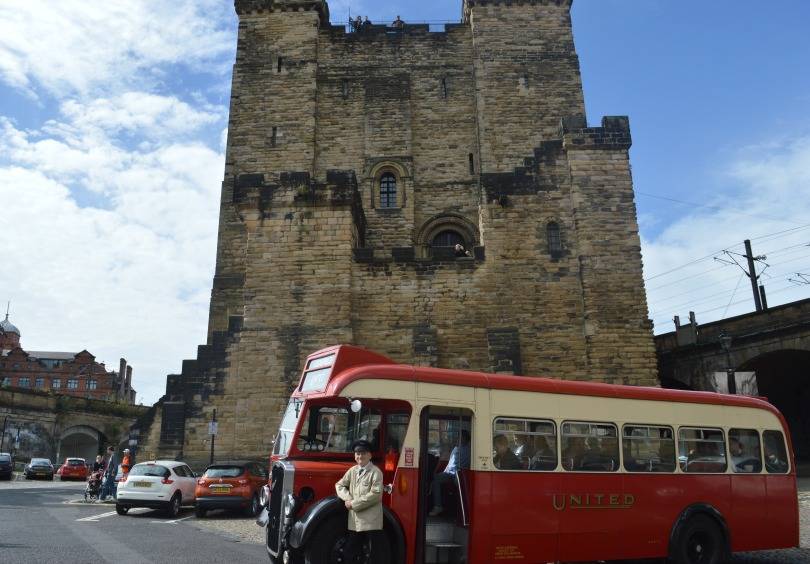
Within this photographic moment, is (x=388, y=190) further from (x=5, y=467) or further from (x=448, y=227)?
(x=5, y=467)

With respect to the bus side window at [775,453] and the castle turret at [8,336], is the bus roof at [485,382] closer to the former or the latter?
the bus side window at [775,453]

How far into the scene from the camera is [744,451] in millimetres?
7742

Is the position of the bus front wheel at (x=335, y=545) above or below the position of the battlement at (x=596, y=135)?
below

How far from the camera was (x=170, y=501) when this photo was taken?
41.7 ft

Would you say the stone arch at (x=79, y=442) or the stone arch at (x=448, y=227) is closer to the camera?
the stone arch at (x=448, y=227)

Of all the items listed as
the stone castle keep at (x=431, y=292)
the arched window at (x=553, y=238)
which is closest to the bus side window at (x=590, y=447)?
the stone castle keep at (x=431, y=292)

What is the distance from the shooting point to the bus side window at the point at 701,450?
23.9ft

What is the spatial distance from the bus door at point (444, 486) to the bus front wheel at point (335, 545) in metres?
0.45

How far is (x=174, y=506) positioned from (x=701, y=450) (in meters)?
10.5

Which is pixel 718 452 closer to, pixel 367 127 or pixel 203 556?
pixel 203 556

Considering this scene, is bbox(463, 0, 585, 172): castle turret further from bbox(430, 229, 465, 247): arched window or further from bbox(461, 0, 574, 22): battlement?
bbox(430, 229, 465, 247): arched window

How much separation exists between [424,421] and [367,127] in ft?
61.8

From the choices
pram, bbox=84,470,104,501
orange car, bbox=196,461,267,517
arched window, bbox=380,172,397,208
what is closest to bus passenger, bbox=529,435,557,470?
orange car, bbox=196,461,267,517

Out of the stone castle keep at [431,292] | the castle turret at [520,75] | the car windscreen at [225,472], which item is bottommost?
the car windscreen at [225,472]
